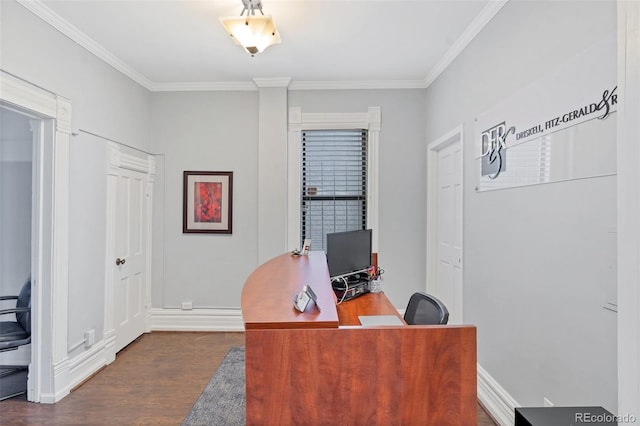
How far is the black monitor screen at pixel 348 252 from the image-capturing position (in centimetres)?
242

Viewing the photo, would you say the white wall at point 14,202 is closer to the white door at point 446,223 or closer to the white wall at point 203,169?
the white wall at point 203,169

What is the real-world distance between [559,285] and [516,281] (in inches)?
15.2

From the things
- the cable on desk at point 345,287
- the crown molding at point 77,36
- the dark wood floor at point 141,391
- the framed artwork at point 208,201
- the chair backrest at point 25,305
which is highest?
the crown molding at point 77,36

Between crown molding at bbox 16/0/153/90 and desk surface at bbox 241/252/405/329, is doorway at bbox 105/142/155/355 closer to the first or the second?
crown molding at bbox 16/0/153/90

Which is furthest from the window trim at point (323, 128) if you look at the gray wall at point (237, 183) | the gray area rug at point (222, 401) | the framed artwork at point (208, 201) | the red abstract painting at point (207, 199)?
the gray area rug at point (222, 401)

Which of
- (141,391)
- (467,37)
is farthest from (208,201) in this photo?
(467,37)

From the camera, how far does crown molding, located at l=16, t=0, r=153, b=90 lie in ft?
7.88

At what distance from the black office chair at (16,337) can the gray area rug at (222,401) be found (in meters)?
1.44

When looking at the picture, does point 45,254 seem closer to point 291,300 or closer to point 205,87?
point 291,300

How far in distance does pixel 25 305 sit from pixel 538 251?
381 cm

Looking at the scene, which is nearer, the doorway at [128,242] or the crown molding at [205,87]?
the doorway at [128,242]

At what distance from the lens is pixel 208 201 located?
4051mm

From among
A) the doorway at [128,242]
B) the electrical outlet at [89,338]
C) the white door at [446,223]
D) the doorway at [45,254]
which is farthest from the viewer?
the doorway at [128,242]

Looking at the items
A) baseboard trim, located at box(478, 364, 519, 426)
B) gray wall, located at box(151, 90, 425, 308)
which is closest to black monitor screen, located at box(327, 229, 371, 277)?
baseboard trim, located at box(478, 364, 519, 426)
